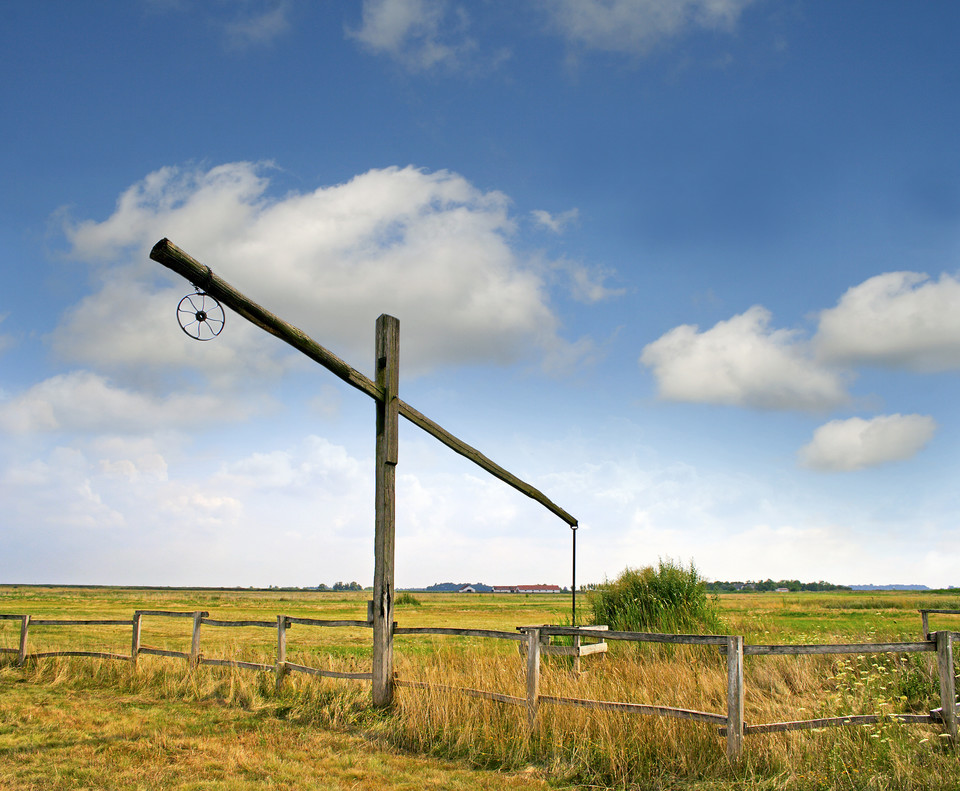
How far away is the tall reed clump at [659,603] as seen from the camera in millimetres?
14453

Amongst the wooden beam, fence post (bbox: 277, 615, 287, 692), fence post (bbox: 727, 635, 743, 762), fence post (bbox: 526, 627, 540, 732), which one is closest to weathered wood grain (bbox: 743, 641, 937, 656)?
fence post (bbox: 727, 635, 743, 762)

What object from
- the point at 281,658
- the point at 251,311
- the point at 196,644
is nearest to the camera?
the point at 251,311

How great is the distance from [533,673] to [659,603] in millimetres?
7634

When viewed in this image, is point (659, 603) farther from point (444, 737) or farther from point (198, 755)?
point (198, 755)

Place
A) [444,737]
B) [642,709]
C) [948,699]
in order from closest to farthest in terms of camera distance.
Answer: [642,709] < [948,699] < [444,737]

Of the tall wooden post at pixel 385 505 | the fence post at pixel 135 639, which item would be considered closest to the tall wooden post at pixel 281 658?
the tall wooden post at pixel 385 505

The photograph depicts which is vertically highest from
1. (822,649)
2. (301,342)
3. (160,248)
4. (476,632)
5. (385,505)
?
(160,248)

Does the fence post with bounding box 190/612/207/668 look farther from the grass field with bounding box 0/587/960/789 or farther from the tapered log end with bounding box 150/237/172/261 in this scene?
the tapered log end with bounding box 150/237/172/261

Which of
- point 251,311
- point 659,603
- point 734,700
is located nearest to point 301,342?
point 251,311

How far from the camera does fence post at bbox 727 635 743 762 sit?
6.34 meters

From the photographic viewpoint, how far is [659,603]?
14562 mm

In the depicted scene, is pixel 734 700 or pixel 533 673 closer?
pixel 734 700

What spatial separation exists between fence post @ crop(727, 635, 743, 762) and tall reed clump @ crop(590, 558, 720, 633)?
7.97 metres

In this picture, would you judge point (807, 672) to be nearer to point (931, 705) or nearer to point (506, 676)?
point (931, 705)
